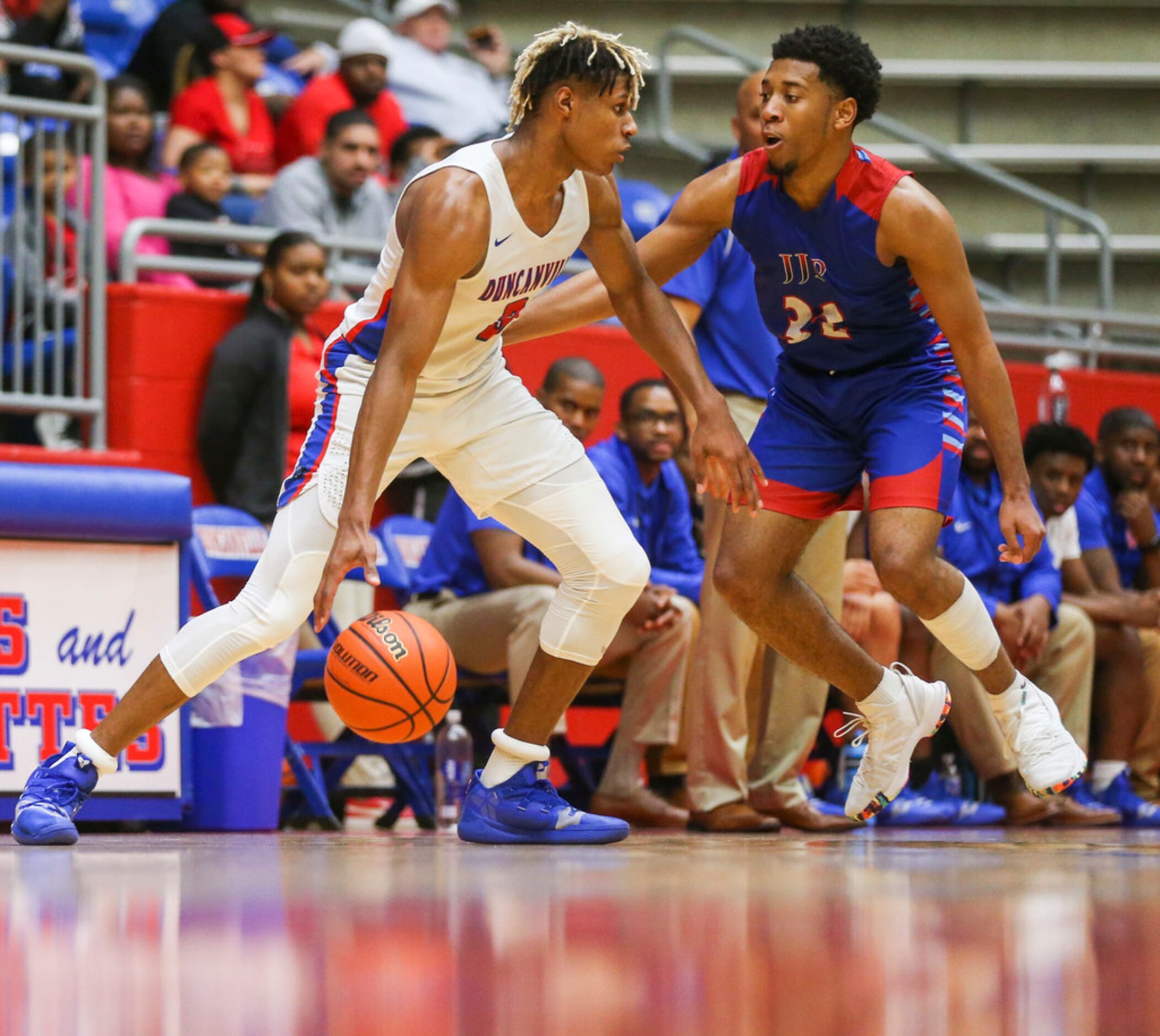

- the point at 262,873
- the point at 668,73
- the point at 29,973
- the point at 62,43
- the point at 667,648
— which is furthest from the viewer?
the point at 668,73

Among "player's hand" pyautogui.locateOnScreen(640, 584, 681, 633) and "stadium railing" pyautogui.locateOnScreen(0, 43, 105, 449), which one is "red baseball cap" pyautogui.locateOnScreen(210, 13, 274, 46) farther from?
"player's hand" pyautogui.locateOnScreen(640, 584, 681, 633)

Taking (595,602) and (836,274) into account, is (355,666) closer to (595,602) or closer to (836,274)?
(595,602)

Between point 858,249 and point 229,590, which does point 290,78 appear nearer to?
point 229,590

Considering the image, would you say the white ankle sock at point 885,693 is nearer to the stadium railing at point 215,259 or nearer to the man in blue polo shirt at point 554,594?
the man in blue polo shirt at point 554,594

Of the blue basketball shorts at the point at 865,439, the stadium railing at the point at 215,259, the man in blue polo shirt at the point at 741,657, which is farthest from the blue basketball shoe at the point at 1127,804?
the stadium railing at the point at 215,259

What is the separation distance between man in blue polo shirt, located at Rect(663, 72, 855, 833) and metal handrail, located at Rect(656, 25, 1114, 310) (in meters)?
5.35

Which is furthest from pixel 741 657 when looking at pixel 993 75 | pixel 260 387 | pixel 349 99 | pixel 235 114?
pixel 993 75

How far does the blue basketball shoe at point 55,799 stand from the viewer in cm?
458

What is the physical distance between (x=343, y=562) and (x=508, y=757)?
95 cm

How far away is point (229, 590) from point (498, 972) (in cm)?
445

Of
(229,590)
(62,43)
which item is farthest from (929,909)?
(62,43)

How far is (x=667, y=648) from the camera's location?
6.60 m

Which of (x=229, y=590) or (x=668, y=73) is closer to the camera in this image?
(x=229, y=590)

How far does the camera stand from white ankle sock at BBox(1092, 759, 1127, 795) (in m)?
7.61
